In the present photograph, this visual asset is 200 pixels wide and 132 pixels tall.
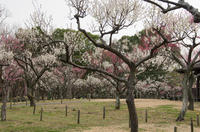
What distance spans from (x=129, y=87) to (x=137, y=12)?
4.30 meters

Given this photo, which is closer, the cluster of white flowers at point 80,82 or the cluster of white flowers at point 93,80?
the cluster of white flowers at point 93,80

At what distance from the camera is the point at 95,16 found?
464 inches

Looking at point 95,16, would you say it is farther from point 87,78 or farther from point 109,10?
point 87,78

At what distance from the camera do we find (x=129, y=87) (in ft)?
33.8

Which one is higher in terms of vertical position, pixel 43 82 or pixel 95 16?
pixel 95 16

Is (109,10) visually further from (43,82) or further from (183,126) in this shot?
(43,82)

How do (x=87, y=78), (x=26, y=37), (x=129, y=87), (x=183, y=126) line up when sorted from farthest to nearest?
(x=87, y=78) < (x=26, y=37) < (x=183, y=126) < (x=129, y=87)

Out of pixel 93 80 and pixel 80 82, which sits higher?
pixel 93 80

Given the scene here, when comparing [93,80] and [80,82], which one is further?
[80,82]

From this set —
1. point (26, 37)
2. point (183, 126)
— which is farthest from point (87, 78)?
point (183, 126)

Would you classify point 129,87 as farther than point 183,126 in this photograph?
No

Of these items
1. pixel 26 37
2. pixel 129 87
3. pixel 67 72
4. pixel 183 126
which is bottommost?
pixel 183 126

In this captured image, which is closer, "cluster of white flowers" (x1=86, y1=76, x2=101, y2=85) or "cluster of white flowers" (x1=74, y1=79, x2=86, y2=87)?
"cluster of white flowers" (x1=86, y1=76, x2=101, y2=85)

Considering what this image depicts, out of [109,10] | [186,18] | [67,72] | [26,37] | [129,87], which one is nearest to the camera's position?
[129,87]
